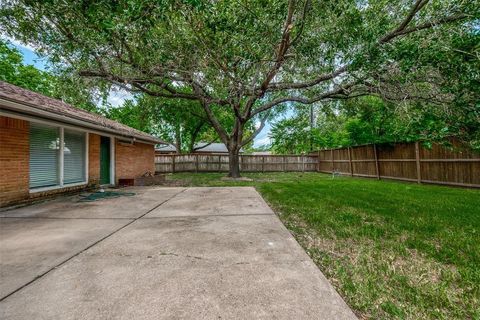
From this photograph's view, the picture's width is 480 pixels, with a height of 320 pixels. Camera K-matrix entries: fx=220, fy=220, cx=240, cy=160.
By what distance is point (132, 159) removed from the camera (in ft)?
32.8

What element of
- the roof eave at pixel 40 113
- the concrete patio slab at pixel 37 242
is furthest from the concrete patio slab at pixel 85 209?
the roof eave at pixel 40 113

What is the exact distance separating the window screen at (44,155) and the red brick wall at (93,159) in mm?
1147

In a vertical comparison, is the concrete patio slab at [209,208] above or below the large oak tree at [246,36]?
below

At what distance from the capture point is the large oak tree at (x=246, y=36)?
11.8 ft

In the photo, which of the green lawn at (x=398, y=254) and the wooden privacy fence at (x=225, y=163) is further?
the wooden privacy fence at (x=225, y=163)

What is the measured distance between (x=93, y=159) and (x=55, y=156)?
1366mm

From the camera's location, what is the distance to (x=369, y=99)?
10.2 metres

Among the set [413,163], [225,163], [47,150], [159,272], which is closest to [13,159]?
[47,150]

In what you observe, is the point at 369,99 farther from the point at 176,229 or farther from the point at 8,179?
the point at 8,179

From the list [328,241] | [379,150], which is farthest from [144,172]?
[379,150]

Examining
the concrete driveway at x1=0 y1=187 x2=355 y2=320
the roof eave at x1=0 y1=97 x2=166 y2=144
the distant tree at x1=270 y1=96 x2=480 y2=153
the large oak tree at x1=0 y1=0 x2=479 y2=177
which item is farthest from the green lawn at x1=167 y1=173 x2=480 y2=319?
the roof eave at x1=0 y1=97 x2=166 y2=144

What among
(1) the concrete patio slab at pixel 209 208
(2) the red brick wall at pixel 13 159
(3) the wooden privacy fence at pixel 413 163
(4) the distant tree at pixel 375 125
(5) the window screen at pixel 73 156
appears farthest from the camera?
(3) the wooden privacy fence at pixel 413 163

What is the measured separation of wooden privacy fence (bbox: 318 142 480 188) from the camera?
6.59 meters

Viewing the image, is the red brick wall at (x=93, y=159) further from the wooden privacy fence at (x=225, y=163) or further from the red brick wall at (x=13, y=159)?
the wooden privacy fence at (x=225, y=163)
